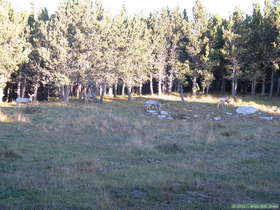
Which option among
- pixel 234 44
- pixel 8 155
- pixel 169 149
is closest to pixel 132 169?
pixel 169 149

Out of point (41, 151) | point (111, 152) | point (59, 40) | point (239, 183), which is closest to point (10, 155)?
point (41, 151)

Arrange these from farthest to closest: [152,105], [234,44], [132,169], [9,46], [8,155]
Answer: [234,44] < [9,46] < [152,105] < [8,155] < [132,169]

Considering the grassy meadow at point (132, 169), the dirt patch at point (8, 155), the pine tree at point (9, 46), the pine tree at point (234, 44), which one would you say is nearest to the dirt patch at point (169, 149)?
the grassy meadow at point (132, 169)

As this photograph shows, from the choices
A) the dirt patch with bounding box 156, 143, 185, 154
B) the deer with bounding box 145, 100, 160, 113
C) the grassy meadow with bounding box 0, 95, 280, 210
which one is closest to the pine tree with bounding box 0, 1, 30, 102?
the deer with bounding box 145, 100, 160, 113

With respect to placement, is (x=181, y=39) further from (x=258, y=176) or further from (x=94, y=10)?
(x=258, y=176)

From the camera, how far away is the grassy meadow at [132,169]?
271 inches

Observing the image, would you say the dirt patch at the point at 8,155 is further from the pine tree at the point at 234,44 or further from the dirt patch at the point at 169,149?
the pine tree at the point at 234,44

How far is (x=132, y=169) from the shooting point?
9.60 metres

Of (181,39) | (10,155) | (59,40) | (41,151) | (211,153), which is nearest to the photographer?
(10,155)

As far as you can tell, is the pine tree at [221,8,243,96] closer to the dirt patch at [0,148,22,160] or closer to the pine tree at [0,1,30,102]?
the pine tree at [0,1,30,102]

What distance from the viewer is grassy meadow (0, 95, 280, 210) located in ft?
22.6

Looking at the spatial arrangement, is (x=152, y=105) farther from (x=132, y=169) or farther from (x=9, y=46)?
(x=132, y=169)

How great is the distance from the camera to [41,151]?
11953 mm

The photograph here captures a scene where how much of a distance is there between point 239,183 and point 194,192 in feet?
5.04
